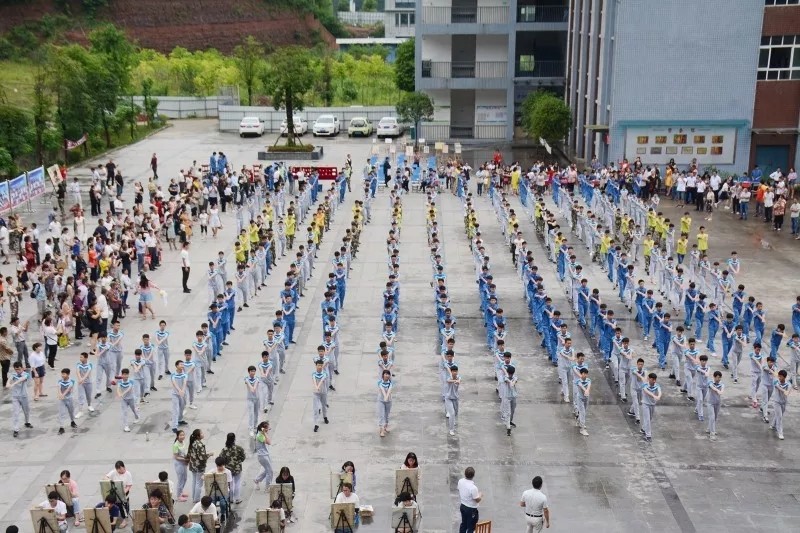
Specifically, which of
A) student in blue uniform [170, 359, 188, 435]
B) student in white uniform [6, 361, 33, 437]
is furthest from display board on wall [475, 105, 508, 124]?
student in white uniform [6, 361, 33, 437]

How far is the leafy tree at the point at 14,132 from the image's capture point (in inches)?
1389

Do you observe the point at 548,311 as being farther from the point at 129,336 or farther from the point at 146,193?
the point at 146,193

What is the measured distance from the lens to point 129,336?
2056 centimetres

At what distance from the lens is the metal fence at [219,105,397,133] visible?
54094mm

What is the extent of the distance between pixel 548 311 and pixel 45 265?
39.0 ft

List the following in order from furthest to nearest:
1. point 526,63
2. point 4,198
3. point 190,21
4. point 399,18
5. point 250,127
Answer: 1. point 399,18
2. point 190,21
3. point 526,63
4. point 250,127
5. point 4,198

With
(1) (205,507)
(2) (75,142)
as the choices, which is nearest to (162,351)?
(1) (205,507)

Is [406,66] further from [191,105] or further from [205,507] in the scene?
[205,507]

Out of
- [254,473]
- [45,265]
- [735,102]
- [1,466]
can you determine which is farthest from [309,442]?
[735,102]

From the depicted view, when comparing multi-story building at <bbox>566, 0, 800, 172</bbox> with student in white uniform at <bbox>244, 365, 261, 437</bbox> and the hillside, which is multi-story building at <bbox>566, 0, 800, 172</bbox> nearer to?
student in white uniform at <bbox>244, 365, 261, 437</bbox>

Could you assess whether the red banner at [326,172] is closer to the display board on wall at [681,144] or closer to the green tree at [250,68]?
the display board on wall at [681,144]

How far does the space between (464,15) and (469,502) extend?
Result: 42577 millimetres

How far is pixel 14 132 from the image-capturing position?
117 feet

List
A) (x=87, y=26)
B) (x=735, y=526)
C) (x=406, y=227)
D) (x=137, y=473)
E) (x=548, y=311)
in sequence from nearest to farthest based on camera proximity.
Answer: (x=735, y=526) → (x=137, y=473) → (x=548, y=311) → (x=406, y=227) → (x=87, y=26)
